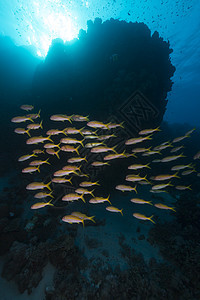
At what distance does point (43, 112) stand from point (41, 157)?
448 cm

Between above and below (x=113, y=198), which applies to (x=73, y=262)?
below

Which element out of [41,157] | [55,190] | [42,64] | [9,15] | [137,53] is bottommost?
[55,190]

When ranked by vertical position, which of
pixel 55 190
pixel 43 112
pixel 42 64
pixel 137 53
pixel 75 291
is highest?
pixel 42 64

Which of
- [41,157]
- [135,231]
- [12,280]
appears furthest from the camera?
[41,157]

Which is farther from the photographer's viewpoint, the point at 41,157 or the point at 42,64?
the point at 42,64

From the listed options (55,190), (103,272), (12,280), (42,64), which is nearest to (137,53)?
(42,64)

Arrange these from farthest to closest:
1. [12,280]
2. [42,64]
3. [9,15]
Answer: [9,15]
[42,64]
[12,280]

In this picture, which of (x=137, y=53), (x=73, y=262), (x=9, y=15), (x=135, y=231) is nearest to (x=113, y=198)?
(x=135, y=231)

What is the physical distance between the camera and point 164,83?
1059cm

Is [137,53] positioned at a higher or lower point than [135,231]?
higher

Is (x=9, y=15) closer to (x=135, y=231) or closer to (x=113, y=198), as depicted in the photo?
(x=113, y=198)

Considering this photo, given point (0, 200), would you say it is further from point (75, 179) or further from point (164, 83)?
point (164, 83)

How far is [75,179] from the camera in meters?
8.95

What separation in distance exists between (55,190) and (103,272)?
5061 millimetres
